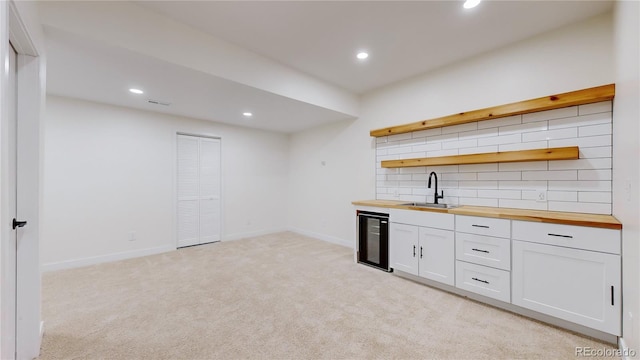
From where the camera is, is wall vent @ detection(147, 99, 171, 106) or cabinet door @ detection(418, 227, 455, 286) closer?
cabinet door @ detection(418, 227, 455, 286)

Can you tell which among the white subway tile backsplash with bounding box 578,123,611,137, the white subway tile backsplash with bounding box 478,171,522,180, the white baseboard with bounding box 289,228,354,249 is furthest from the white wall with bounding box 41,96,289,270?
the white subway tile backsplash with bounding box 578,123,611,137

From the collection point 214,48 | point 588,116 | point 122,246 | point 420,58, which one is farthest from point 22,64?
point 588,116

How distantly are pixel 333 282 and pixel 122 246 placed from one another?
133 inches

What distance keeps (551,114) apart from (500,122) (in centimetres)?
43

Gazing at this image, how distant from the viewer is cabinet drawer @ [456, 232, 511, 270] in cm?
237

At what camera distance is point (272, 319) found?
7.34 ft

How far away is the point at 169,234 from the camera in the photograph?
172 inches

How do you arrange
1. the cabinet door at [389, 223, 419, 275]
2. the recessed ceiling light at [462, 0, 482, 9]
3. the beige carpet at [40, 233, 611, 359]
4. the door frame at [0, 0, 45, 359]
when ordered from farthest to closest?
the cabinet door at [389, 223, 419, 275] → the recessed ceiling light at [462, 0, 482, 9] → the beige carpet at [40, 233, 611, 359] → the door frame at [0, 0, 45, 359]

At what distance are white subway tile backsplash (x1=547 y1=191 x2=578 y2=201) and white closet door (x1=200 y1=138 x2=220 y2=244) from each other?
5.04 m

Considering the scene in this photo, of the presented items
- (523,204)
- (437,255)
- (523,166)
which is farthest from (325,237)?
(523,166)

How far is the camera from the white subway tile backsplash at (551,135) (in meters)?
2.43

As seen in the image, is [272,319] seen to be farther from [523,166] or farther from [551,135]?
[551,135]

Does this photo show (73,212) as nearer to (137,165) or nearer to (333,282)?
(137,165)

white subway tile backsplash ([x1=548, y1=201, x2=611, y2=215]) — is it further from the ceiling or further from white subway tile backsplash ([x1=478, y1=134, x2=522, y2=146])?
the ceiling
